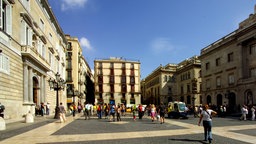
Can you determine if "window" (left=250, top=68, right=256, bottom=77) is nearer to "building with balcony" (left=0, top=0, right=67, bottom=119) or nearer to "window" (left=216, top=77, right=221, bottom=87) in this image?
"window" (left=216, top=77, right=221, bottom=87)

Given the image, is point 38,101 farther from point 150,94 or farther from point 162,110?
point 150,94

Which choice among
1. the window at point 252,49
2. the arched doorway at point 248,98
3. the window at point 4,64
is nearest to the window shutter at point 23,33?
the window at point 4,64

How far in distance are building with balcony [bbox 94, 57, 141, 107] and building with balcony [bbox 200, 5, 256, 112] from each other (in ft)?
109

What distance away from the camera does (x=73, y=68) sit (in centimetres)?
6053

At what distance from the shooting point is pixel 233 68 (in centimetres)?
3912

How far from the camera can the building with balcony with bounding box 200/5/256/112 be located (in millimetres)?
35312

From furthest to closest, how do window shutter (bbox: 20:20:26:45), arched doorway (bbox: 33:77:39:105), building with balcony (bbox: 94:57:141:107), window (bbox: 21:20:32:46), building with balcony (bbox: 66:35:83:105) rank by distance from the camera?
1. building with balcony (bbox: 94:57:141:107)
2. building with balcony (bbox: 66:35:83:105)
3. arched doorway (bbox: 33:77:39:105)
4. window (bbox: 21:20:32:46)
5. window shutter (bbox: 20:20:26:45)

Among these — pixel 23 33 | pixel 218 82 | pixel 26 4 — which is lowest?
pixel 218 82

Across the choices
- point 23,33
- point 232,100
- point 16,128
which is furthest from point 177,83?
point 16,128

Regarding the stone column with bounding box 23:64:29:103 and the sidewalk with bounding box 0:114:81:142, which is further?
the stone column with bounding box 23:64:29:103

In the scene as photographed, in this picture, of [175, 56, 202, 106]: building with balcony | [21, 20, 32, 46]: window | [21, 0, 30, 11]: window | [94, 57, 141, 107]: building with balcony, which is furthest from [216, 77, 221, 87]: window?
[94, 57, 141, 107]: building with balcony

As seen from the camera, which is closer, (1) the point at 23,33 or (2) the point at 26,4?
(1) the point at 23,33

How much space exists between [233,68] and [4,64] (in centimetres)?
3210

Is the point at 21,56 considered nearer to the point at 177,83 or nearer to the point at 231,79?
the point at 231,79
